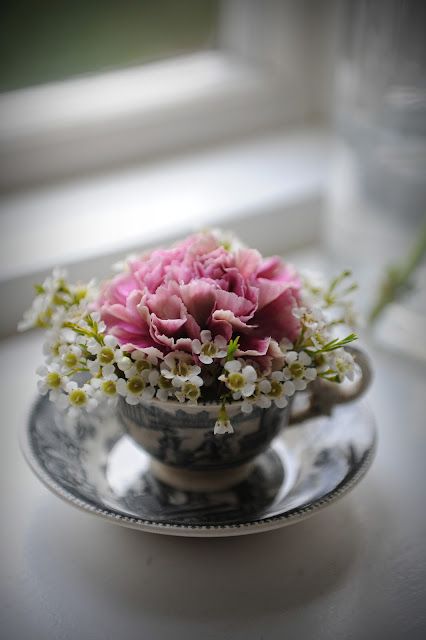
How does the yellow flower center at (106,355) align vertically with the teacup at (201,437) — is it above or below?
above

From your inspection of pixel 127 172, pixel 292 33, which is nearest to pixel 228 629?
pixel 127 172

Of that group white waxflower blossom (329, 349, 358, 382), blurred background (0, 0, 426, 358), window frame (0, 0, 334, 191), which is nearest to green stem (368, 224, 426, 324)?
blurred background (0, 0, 426, 358)

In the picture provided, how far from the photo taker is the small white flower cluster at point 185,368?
1.87 feet

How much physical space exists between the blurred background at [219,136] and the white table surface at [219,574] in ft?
0.92

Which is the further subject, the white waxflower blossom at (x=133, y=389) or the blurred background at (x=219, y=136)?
the blurred background at (x=219, y=136)

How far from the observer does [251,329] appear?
1.95 feet

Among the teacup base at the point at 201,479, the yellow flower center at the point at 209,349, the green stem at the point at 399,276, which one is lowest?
the teacup base at the point at 201,479

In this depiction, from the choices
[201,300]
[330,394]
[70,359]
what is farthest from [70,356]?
[330,394]

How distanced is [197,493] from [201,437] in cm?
7

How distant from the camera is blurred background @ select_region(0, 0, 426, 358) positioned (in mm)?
886

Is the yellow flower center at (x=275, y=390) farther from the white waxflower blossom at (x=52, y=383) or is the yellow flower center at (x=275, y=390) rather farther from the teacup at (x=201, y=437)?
the white waxflower blossom at (x=52, y=383)

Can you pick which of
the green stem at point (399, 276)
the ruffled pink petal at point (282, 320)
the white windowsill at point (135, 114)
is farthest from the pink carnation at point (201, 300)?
the white windowsill at point (135, 114)

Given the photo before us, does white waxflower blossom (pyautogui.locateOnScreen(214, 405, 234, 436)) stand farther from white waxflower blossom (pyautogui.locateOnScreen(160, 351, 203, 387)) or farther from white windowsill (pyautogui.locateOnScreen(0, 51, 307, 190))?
white windowsill (pyautogui.locateOnScreen(0, 51, 307, 190))

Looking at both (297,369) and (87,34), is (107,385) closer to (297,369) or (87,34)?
(297,369)
